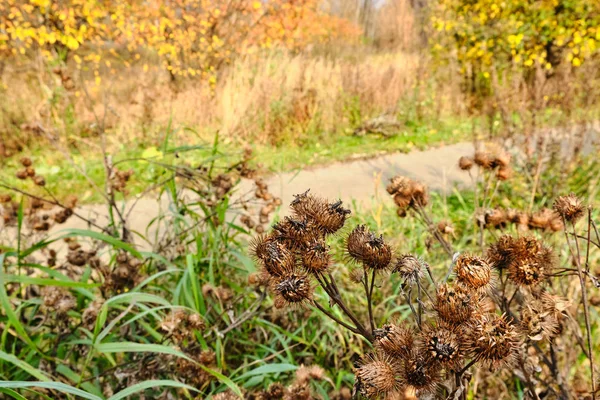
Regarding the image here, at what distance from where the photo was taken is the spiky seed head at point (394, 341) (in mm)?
775

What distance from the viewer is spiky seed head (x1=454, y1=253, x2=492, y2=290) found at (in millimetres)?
805

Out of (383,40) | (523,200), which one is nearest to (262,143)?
(523,200)

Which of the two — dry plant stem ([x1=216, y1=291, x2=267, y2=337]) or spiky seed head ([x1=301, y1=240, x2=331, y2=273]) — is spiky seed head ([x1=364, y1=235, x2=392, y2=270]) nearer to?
spiky seed head ([x1=301, y1=240, x2=331, y2=273])

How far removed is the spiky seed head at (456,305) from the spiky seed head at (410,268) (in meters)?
0.08

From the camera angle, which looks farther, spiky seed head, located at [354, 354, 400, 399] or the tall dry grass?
the tall dry grass

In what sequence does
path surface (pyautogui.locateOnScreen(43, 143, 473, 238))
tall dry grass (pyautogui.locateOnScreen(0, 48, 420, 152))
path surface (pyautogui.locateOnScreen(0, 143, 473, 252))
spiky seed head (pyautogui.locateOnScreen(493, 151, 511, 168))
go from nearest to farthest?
1. spiky seed head (pyautogui.locateOnScreen(493, 151, 511, 168))
2. path surface (pyautogui.locateOnScreen(0, 143, 473, 252))
3. path surface (pyautogui.locateOnScreen(43, 143, 473, 238))
4. tall dry grass (pyautogui.locateOnScreen(0, 48, 420, 152))

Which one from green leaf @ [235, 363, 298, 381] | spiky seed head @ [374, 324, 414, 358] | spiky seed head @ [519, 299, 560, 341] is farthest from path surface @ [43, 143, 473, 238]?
spiky seed head @ [374, 324, 414, 358]

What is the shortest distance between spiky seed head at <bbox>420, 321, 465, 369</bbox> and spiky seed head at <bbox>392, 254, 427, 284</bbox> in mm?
120

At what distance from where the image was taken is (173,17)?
11289mm

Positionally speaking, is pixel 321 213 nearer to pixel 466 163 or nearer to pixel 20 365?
pixel 20 365

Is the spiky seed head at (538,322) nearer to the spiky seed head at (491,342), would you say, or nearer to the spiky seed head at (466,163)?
the spiky seed head at (491,342)

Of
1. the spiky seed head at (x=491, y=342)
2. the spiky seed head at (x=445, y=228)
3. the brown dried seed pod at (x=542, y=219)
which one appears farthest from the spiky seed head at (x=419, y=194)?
Result: the spiky seed head at (x=491, y=342)

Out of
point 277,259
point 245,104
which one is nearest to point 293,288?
point 277,259

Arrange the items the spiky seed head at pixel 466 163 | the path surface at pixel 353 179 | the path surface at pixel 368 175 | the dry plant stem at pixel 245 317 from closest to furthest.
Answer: the dry plant stem at pixel 245 317, the spiky seed head at pixel 466 163, the path surface at pixel 353 179, the path surface at pixel 368 175
